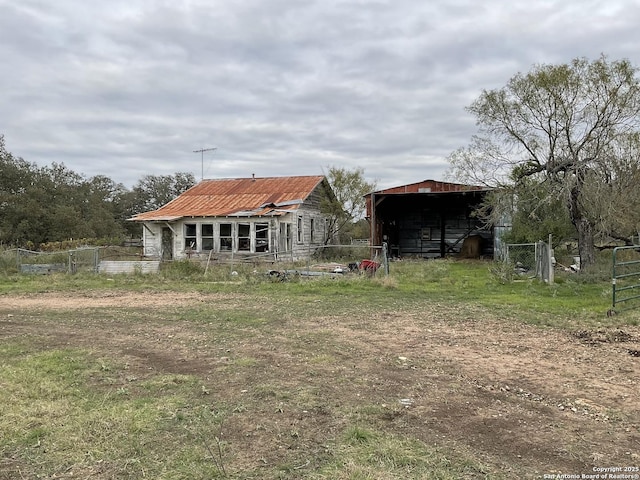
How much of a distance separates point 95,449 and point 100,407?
0.96 meters

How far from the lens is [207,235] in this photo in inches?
997

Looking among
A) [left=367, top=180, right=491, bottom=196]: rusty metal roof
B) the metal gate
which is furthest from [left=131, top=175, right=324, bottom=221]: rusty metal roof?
the metal gate

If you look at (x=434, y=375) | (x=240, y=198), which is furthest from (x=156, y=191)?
(x=434, y=375)

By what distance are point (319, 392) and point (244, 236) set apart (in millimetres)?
19839

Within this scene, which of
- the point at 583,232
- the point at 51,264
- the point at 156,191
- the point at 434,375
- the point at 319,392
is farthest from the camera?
the point at 156,191

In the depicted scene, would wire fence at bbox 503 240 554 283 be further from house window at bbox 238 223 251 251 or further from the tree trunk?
house window at bbox 238 223 251 251

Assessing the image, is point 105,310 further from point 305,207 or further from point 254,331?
point 305,207

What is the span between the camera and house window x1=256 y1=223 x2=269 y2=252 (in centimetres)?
2427

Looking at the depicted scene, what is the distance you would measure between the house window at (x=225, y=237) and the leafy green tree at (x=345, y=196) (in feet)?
21.8

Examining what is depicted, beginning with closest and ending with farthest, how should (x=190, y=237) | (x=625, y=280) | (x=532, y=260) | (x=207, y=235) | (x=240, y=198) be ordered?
(x=625, y=280) → (x=532, y=260) → (x=207, y=235) → (x=190, y=237) → (x=240, y=198)

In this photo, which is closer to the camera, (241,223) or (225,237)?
(241,223)

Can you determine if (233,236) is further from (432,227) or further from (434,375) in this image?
(434,375)

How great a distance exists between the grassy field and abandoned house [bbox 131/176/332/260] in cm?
1324

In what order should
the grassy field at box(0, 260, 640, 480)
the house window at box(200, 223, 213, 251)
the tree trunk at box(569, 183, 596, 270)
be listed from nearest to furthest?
the grassy field at box(0, 260, 640, 480) < the tree trunk at box(569, 183, 596, 270) < the house window at box(200, 223, 213, 251)
